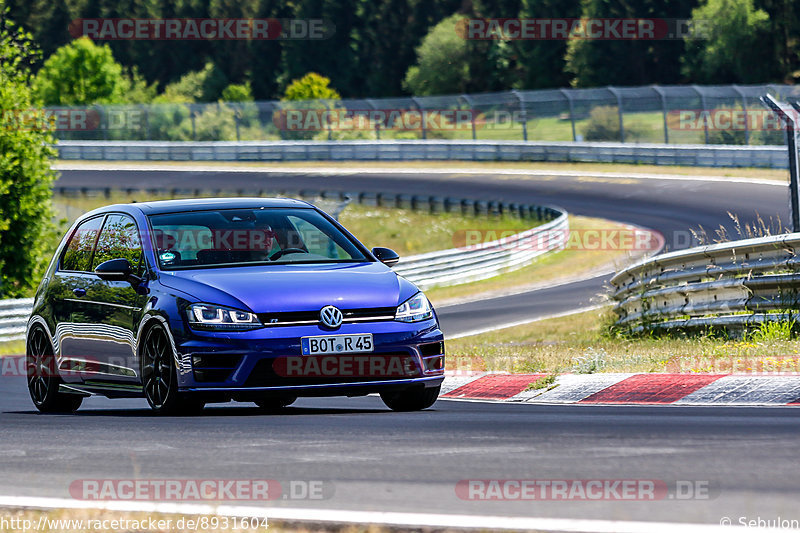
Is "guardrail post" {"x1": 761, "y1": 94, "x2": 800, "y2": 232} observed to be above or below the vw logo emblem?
above

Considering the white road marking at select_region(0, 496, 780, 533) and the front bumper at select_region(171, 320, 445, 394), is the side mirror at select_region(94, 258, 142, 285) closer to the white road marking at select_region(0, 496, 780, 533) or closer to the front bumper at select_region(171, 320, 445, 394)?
the front bumper at select_region(171, 320, 445, 394)

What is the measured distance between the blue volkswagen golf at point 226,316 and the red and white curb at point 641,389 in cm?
109

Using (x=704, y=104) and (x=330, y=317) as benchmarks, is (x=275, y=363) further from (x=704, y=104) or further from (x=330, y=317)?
(x=704, y=104)

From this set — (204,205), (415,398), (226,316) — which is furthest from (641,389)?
(204,205)

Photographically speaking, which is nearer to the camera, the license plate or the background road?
the background road

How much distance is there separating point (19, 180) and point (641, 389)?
72.6 ft

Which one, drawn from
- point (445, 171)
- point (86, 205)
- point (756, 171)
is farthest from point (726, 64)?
point (86, 205)

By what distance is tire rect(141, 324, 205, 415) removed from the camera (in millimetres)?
8414

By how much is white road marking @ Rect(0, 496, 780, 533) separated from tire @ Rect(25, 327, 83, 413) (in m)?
4.96

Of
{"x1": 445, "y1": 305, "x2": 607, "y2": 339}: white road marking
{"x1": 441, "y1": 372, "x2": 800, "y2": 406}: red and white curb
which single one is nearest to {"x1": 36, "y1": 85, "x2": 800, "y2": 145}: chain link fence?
{"x1": 445, "y1": 305, "x2": 607, "y2": 339}: white road marking

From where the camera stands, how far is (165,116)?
62938 mm

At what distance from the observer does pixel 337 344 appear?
325 inches

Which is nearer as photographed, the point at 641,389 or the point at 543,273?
the point at 641,389

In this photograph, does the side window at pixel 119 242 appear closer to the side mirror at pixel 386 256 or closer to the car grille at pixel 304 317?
the car grille at pixel 304 317
